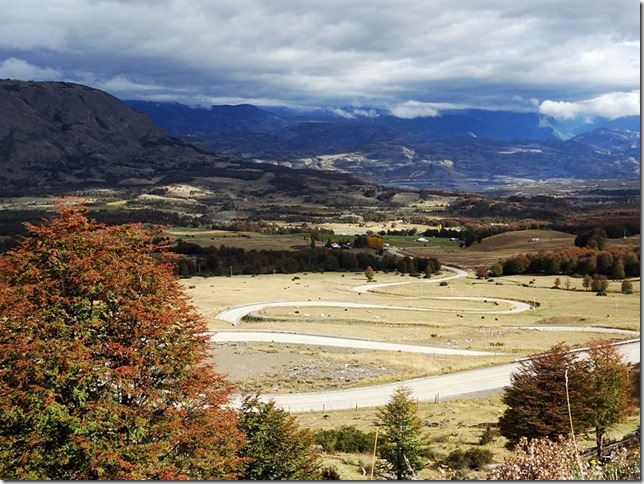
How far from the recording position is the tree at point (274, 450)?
905 inches

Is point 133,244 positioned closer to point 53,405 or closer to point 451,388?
point 53,405

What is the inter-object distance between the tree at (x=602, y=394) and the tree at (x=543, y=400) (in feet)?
1.66

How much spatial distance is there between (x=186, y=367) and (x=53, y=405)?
4.04 m

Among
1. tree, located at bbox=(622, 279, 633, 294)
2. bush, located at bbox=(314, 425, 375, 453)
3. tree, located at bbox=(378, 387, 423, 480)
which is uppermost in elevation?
tree, located at bbox=(378, 387, 423, 480)

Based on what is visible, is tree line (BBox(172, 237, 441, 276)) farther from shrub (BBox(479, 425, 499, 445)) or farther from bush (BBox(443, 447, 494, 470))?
bush (BBox(443, 447, 494, 470))

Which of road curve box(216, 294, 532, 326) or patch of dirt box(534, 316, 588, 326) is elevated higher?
patch of dirt box(534, 316, 588, 326)

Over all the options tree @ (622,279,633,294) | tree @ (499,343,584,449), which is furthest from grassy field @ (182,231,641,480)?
tree @ (499,343,584,449)

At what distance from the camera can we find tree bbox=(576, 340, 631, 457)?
105 ft

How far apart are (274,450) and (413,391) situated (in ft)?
106

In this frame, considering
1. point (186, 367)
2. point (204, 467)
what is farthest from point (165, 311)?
point (204, 467)

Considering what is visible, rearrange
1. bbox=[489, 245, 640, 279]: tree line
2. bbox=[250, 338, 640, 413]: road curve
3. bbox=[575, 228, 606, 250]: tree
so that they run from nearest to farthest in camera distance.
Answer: bbox=[250, 338, 640, 413]: road curve < bbox=[489, 245, 640, 279]: tree line < bbox=[575, 228, 606, 250]: tree

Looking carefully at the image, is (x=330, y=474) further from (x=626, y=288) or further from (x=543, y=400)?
(x=626, y=288)

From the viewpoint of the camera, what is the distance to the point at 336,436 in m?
37.7

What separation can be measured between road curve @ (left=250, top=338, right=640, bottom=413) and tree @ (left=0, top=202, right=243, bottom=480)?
31480mm
